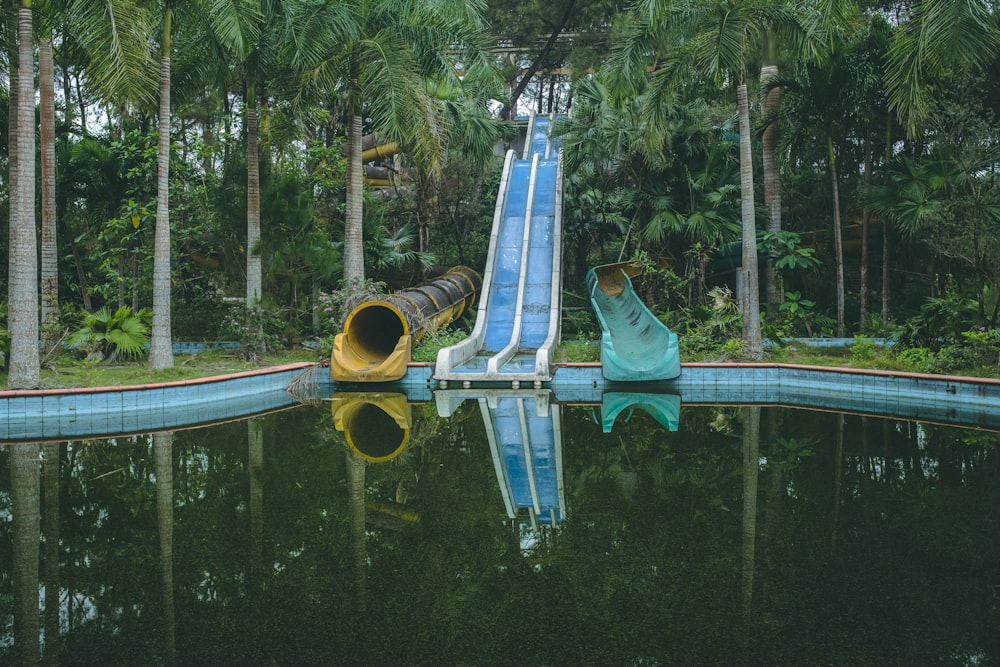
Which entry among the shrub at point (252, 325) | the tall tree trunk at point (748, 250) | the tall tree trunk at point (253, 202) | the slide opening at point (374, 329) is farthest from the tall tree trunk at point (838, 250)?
the tall tree trunk at point (253, 202)

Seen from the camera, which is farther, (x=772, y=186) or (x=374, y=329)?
(x=772, y=186)

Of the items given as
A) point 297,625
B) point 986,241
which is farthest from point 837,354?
point 297,625

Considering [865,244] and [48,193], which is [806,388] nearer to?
[865,244]

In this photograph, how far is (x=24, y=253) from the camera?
429 inches

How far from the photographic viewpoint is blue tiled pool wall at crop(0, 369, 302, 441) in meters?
9.73

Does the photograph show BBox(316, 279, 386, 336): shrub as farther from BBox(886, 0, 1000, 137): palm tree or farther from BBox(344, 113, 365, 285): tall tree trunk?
BBox(886, 0, 1000, 137): palm tree

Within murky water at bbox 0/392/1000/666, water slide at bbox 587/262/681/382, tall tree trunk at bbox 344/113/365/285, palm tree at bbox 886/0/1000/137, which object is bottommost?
murky water at bbox 0/392/1000/666

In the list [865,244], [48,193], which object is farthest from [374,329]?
[865,244]

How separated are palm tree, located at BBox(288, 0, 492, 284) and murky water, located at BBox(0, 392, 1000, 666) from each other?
722cm

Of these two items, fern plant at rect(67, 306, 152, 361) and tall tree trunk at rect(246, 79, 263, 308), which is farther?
tall tree trunk at rect(246, 79, 263, 308)

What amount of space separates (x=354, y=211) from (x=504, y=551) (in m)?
11.7

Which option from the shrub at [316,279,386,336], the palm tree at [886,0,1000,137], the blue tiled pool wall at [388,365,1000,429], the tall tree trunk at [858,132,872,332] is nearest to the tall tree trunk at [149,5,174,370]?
the blue tiled pool wall at [388,365,1000,429]

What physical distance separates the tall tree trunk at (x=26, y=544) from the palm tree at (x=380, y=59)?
8.17 metres

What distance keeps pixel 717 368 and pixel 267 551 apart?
9.40 meters
